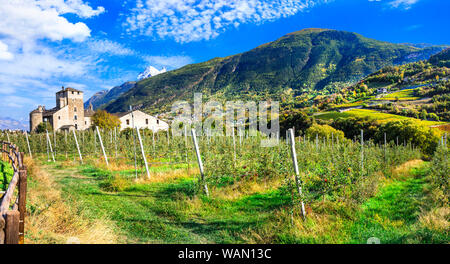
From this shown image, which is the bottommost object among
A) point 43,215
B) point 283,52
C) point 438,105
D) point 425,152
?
point 425,152

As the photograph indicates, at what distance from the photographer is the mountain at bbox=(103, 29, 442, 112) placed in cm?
11562

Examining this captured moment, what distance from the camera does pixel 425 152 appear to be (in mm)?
29312

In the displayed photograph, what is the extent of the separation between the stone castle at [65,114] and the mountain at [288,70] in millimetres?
38668

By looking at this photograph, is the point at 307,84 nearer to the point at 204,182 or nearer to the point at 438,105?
the point at 438,105

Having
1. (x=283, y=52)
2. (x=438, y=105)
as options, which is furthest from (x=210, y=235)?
(x=283, y=52)

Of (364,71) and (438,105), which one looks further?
(364,71)

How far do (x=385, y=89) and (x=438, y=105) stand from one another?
30.7 meters

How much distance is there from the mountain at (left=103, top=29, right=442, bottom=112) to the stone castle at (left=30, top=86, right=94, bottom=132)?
38.7 metres

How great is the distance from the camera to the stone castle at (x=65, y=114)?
206 ft

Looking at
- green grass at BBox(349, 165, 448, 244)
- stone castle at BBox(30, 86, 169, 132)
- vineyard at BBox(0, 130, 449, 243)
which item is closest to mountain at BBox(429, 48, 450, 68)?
stone castle at BBox(30, 86, 169, 132)

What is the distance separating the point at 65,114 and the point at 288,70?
108 metres

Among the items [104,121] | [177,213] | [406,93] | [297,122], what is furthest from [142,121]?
[406,93]

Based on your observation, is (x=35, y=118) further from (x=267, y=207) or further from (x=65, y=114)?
(x=267, y=207)
